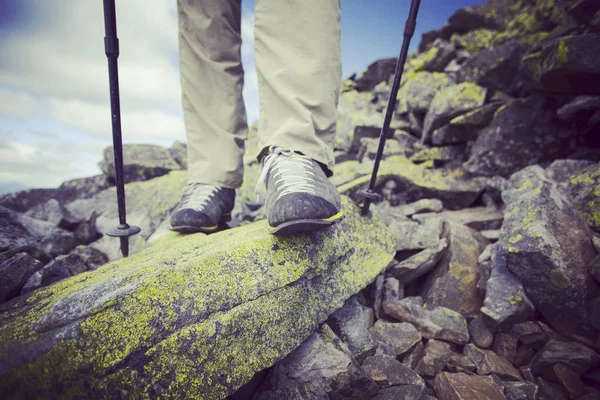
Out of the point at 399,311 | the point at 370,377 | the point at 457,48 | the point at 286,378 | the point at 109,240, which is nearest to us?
the point at 286,378

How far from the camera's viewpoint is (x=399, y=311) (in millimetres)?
2373

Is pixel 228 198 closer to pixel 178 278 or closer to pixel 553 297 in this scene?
pixel 178 278

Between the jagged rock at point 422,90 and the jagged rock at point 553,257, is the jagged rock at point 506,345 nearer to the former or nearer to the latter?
the jagged rock at point 553,257

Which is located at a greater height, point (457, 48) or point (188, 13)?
point (457, 48)

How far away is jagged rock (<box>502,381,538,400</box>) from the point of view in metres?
1.78

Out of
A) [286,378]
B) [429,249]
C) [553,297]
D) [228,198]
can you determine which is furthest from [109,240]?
[553,297]

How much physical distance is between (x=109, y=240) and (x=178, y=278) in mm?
3392

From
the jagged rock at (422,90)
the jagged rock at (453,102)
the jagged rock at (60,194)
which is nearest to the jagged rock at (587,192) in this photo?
the jagged rock at (453,102)

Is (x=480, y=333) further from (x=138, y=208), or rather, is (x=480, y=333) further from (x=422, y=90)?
(x=422, y=90)

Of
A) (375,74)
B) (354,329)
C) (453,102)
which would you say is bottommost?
(354,329)

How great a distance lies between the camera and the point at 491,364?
199 centimetres

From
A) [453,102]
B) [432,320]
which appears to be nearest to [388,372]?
[432,320]

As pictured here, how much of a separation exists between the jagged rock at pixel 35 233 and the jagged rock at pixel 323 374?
2823mm

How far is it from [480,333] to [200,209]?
2699mm
